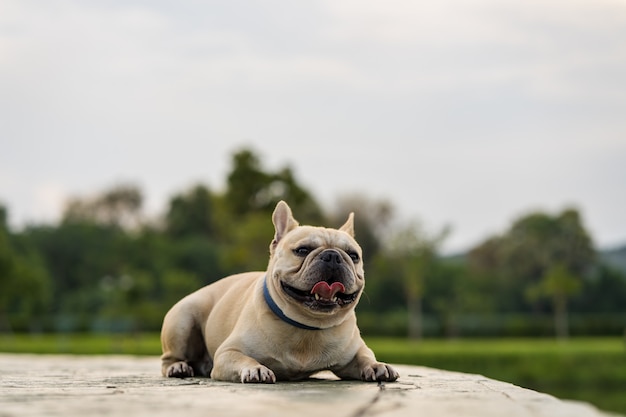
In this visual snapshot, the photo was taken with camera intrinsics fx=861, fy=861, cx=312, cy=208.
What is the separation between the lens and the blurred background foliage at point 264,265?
45459 millimetres

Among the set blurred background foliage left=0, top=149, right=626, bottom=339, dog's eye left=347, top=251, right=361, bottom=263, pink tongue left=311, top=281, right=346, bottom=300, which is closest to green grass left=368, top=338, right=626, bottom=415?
blurred background foliage left=0, top=149, right=626, bottom=339

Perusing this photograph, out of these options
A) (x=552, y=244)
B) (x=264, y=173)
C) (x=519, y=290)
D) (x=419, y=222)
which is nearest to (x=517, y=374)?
(x=419, y=222)

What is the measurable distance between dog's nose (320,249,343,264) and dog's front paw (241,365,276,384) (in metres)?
0.79

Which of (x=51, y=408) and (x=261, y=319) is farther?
(x=261, y=319)

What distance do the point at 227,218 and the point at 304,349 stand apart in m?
46.1

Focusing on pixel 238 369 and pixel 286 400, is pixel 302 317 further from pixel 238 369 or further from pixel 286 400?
pixel 286 400

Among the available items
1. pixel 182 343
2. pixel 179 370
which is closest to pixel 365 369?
pixel 179 370

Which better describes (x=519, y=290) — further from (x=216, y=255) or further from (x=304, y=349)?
(x=304, y=349)

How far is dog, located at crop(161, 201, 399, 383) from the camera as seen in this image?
540cm

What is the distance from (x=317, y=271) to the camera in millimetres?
5363

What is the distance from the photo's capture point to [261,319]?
5.79 meters

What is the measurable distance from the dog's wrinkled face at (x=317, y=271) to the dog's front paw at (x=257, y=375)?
0.45 metres

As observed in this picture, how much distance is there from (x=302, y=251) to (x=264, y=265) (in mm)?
38878

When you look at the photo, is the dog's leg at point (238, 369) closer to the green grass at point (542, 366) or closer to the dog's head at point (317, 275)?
the dog's head at point (317, 275)
